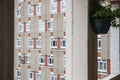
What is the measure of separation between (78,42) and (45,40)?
424mm

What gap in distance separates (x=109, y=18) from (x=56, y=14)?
0.67 m

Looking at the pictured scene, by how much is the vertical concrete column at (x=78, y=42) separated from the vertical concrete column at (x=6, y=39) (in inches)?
44.6

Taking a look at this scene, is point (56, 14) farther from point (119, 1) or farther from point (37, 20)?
point (119, 1)

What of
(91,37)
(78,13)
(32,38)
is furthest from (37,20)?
(91,37)

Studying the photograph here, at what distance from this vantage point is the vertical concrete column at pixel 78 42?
242cm

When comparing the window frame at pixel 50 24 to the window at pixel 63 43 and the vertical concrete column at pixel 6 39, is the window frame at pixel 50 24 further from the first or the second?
the vertical concrete column at pixel 6 39

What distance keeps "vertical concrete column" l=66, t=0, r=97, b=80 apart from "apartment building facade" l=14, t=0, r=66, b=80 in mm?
153

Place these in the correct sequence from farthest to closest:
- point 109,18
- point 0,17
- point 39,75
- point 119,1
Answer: point 119,1 < point 109,18 < point 39,75 < point 0,17

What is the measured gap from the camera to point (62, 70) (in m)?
2.75

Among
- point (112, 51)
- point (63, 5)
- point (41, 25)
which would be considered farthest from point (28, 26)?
point (112, 51)

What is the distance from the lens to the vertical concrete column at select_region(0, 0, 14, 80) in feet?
4.38

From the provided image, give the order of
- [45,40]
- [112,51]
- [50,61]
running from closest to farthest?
1. [50,61]
2. [45,40]
3. [112,51]

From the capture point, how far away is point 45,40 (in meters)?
2.66

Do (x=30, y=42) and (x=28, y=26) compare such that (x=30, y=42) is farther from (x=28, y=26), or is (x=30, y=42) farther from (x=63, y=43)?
(x=63, y=43)
